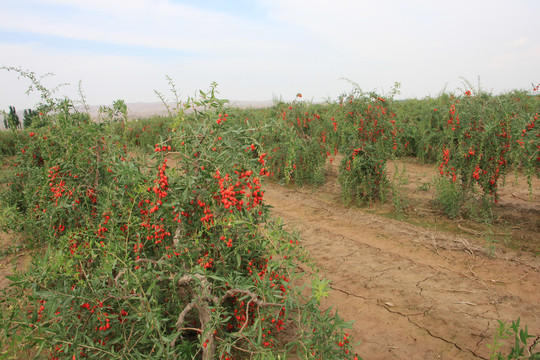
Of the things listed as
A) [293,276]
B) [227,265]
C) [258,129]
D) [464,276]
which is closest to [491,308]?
[464,276]

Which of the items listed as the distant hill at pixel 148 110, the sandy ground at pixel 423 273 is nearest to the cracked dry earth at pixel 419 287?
the sandy ground at pixel 423 273

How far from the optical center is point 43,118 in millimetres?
4074

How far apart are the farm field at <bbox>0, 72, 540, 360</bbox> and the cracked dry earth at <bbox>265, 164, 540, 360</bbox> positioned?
0.02m

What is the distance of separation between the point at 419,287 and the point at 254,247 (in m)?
1.93

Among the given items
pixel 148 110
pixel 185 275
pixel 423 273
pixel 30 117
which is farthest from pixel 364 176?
pixel 148 110

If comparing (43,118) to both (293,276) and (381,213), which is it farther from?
(381,213)

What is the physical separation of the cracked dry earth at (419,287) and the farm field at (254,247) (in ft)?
0.06

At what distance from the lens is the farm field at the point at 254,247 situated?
1.87 metres

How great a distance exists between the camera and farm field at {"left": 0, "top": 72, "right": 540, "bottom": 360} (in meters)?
1.87

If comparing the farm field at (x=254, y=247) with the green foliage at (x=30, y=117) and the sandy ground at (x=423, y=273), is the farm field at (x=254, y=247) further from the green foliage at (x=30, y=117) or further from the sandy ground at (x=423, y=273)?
the green foliage at (x=30, y=117)

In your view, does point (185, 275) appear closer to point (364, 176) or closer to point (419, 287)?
point (419, 287)

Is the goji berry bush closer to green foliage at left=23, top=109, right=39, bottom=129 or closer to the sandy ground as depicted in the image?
the sandy ground

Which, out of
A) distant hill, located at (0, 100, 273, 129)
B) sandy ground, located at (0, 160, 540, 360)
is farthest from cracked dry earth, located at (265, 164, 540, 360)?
distant hill, located at (0, 100, 273, 129)

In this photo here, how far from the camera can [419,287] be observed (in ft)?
10.8
